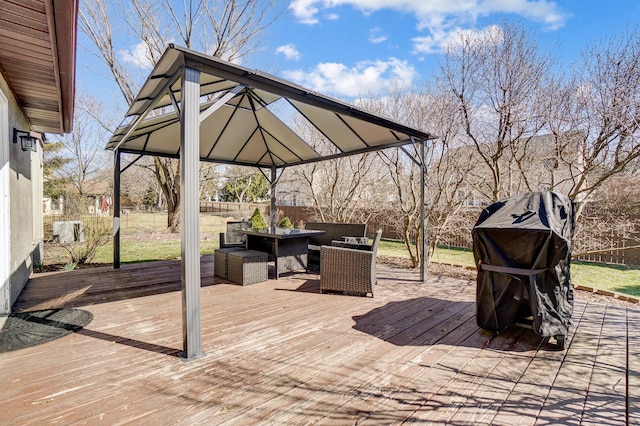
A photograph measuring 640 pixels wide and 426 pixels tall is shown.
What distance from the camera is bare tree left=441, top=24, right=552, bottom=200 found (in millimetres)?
5480

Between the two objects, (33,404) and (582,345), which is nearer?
(33,404)

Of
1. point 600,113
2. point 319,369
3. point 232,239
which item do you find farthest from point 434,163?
point 319,369

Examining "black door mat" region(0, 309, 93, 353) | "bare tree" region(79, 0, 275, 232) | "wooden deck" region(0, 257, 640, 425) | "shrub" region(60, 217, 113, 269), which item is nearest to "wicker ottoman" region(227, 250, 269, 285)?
"wooden deck" region(0, 257, 640, 425)

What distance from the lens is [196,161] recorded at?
2.76 metres

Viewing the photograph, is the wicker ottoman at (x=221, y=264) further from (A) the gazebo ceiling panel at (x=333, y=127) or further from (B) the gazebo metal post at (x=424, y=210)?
(B) the gazebo metal post at (x=424, y=210)

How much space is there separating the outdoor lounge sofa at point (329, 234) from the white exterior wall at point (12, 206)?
4.45m

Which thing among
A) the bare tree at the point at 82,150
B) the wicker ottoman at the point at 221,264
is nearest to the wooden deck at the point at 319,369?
the wicker ottoman at the point at 221,264

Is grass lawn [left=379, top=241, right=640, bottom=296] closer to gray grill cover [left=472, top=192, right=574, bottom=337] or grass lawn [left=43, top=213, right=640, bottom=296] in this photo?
grass lawn [left=43, top=213, right=640, bottom=296]

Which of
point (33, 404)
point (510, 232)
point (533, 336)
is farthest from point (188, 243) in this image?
point (533, 336)

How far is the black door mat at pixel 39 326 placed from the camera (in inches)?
117

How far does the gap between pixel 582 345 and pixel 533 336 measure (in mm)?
404

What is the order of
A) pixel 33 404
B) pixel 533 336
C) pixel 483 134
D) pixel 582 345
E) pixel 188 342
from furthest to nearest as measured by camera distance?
pixel 483 134, pixel 533 336, pixel 582 345, pixel 188 342, pixel 33 404

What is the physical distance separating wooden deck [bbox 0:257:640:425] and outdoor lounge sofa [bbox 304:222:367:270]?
215cm

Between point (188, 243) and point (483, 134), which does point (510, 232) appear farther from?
point (483, 134)
